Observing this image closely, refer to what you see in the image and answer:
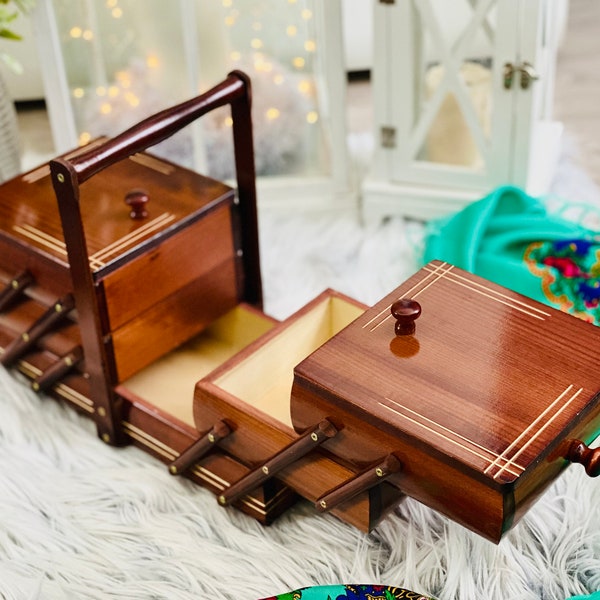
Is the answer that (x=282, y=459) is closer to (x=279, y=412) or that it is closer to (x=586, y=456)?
(x=279, y=412)

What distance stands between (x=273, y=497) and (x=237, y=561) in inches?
4.0

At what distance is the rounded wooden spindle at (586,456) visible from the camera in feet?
3.85

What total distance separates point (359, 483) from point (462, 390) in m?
0.17

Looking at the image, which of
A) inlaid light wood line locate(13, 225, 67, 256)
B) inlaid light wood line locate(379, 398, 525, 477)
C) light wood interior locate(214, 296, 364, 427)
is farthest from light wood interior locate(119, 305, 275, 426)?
inlaid light wood line locate(379, 398, 525, 477)

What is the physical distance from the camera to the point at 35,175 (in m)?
1.71

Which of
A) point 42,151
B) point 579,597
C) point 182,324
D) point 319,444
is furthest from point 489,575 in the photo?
point 42,151

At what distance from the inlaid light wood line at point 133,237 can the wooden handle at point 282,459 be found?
0.38m

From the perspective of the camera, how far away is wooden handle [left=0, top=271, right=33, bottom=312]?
5.21ft

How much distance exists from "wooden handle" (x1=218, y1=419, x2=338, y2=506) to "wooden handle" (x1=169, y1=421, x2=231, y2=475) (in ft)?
0.21

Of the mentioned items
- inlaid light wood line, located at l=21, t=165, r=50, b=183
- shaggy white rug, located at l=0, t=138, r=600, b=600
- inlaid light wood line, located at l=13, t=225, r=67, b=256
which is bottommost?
shaggy white rug, located at l=0, t=138, r=600, b=600

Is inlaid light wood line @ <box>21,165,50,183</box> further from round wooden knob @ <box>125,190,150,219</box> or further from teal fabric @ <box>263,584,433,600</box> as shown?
teal fabric @ <box>263,584,433,600</box>

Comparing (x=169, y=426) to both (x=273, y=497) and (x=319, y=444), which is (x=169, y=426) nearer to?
(x=273, y=497)

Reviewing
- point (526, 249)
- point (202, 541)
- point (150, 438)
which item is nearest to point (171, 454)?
point (150, 438)

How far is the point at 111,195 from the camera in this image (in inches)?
63.9
